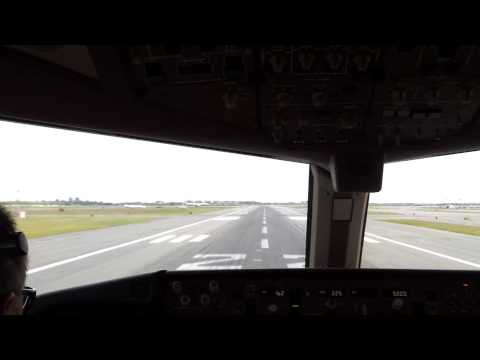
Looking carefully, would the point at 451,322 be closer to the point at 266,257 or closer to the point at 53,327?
the point at 53,327

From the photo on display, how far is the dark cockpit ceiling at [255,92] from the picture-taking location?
1.32m

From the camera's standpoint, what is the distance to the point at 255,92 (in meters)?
1.61

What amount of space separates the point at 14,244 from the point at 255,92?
1.21m

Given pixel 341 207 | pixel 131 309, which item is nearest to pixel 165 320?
pixel 131 309

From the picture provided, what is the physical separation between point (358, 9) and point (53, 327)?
0.66 metres

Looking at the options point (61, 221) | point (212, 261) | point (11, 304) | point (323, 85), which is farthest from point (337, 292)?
point (61, 221)

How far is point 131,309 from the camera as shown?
1.97 metres

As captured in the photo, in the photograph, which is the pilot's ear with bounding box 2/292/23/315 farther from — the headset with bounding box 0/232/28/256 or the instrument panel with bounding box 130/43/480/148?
the instrument panel with bounding box 130/43/480/148

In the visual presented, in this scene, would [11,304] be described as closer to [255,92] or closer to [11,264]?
[11,264]

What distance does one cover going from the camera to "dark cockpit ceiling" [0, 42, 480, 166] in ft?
4.32

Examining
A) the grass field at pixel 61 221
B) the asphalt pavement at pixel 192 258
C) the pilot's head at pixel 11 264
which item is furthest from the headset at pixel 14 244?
the asphalt pavement at pixel 192 258

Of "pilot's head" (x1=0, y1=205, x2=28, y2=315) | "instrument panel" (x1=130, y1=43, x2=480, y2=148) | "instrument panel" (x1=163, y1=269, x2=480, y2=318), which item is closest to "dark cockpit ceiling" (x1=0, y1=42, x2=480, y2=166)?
"instrument panel" (x1=130, y1=43, x2=480, y2=148)

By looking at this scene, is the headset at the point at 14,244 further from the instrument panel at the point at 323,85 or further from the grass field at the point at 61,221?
the grass field at the point at 61,221

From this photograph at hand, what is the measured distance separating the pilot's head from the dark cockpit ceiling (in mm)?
787
